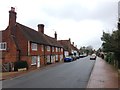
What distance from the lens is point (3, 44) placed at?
3578cm

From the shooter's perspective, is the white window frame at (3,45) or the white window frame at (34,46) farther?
the white window frame at (34,46)

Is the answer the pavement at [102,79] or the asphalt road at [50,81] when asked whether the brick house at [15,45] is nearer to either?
the pavement at [102,79]

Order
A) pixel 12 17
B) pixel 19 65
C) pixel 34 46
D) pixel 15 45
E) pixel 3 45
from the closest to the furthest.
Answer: pixel 19 65, pixel 15 45, pixel 3 45, pixel 12 17, pixel 34 46

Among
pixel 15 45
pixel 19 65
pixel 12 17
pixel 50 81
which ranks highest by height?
pixel 12 17

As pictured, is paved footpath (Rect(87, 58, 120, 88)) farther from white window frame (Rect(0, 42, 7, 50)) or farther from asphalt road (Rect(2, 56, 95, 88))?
white window frame (Rect(0, 42, 7, 50))

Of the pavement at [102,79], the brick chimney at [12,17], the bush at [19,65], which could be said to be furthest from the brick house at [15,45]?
the pavement at [102,79]

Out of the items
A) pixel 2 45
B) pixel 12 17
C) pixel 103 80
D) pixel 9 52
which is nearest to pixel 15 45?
pixel 9 52

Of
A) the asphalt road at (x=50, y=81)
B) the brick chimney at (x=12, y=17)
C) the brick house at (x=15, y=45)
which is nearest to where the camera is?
the asphalt road at (x=50, y=81)

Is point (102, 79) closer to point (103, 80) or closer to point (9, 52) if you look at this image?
point (103, 80)

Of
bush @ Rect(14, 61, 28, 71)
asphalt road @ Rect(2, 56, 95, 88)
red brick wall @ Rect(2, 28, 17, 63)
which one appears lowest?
asphalt road @ Rect(2, 56, 95, 88)

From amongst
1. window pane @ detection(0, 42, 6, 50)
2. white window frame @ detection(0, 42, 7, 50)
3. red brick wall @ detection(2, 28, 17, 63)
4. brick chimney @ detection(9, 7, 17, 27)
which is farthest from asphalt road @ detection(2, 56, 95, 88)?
brick chimney @ detection(9, 7, 17, 27)

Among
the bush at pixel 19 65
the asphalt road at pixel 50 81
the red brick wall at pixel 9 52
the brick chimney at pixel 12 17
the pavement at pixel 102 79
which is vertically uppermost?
the brick chimney at pixel 12 17

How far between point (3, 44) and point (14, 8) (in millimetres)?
5934

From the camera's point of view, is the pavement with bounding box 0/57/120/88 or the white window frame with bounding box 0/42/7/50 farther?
the white window frame with bounding box 0/42/7/50
